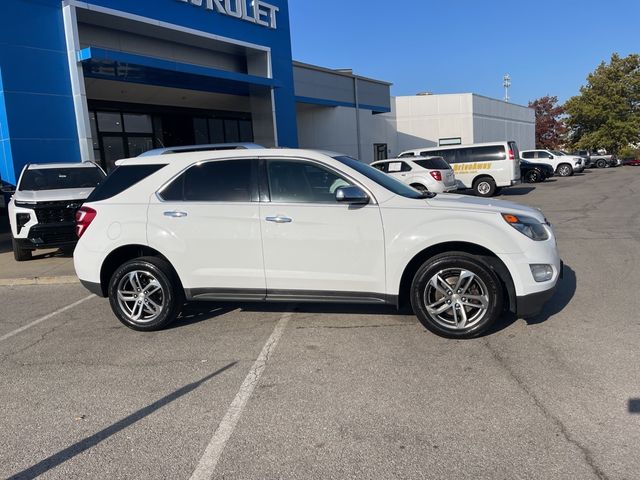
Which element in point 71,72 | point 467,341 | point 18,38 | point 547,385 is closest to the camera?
point 547,385

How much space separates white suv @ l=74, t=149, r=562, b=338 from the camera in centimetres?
455

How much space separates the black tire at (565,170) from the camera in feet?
104

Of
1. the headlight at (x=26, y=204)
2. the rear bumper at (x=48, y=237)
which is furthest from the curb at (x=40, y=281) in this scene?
the headlight at (x=26, y=204)

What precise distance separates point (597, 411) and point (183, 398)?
2854 mm

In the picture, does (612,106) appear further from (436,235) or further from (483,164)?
(436,235)

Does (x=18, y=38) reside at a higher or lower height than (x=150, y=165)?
higher

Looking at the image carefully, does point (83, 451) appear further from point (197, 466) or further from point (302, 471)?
point (302, 471)

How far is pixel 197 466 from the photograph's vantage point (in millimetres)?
2871

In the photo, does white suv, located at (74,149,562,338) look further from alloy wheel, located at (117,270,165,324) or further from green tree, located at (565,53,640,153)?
green tree, located at (565,53,640,153)

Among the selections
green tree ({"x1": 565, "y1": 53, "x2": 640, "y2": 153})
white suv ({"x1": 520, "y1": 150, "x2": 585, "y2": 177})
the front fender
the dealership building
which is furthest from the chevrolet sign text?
green tree ({"x1": 565, "y1": 53, "x2": 640, "y2": 153})

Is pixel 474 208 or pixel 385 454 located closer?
pixel 385 454

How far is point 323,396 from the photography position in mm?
3662

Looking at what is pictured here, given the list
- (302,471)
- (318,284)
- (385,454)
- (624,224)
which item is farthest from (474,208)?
(624,224)

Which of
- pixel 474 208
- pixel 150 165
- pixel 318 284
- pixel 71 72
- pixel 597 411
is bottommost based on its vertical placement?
pixel 597 411
